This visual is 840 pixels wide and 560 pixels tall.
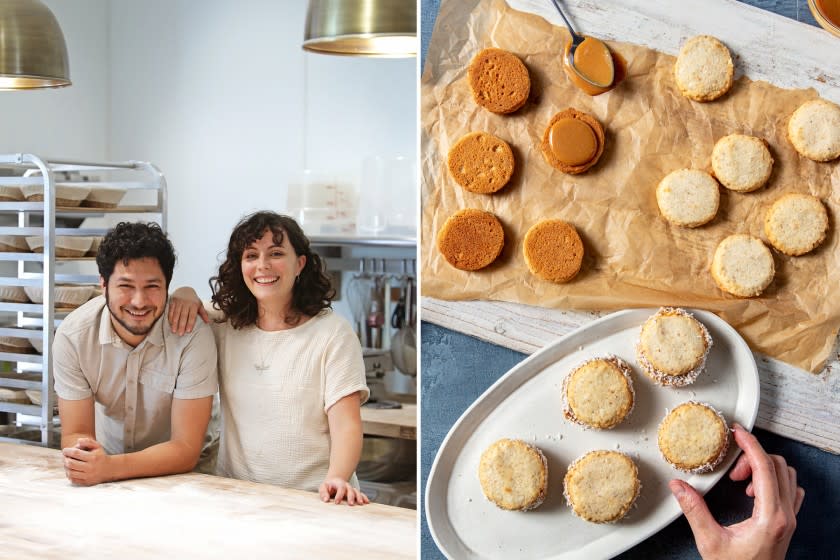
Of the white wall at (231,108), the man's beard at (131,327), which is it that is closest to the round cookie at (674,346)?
the man's beard at (131,327)

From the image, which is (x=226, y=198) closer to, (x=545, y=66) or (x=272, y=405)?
(x=272, y=405)

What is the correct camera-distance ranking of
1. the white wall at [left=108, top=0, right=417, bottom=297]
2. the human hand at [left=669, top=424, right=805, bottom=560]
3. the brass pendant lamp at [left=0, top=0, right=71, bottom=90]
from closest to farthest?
the human hand at [left=669, top=424, right=805, bottom=560]
the brass pendant lamp at [left=0, top=0, right=71, bottom=90]
the white wall at [left=108, top=0, right=417, bottom=297]

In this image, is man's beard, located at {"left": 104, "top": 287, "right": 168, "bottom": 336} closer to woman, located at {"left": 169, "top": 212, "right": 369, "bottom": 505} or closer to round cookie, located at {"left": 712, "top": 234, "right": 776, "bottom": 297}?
woman, located at {"left": 169, "top": 212, "right": 369, "bottom": 505}

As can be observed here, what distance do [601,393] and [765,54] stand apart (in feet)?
1.59

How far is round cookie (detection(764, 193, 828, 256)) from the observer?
1.19 m

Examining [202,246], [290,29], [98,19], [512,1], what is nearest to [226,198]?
[202,246]

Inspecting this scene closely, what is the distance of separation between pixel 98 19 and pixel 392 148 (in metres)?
1.90

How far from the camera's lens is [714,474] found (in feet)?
3.98

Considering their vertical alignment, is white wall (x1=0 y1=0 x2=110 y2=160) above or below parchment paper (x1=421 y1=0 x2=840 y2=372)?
above

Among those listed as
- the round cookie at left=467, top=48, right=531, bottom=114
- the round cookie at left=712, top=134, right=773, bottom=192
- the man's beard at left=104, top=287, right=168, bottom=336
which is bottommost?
the man's beard at left=104, top=287, right=168, bottom=336

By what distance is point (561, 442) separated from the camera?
50.3 inches

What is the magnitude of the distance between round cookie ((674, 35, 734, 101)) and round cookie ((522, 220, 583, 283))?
0.24 m

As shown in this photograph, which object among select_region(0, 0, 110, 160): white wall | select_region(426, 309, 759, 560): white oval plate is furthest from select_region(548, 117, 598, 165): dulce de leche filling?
select_region(0, 0, 110, 160): white wall

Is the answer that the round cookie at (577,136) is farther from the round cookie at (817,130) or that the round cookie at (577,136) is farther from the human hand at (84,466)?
the human hand at (84,466)
